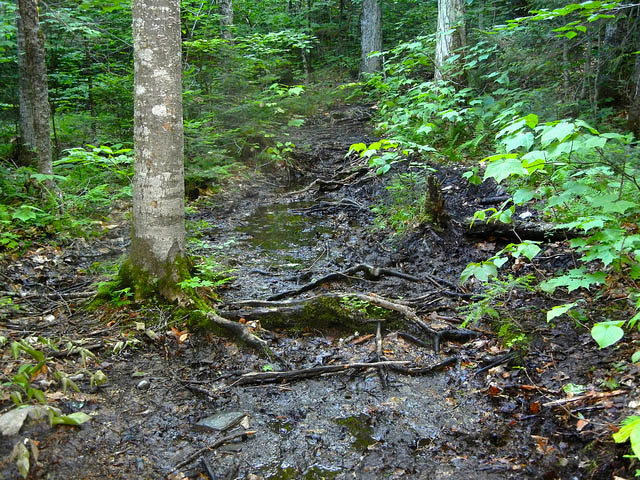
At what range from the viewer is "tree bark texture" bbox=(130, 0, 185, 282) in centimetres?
422

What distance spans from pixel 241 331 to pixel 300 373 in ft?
2.59

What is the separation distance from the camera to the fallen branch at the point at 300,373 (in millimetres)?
3838

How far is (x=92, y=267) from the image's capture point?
235 inches

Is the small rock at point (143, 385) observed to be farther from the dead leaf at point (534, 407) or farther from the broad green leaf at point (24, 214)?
the broad green leaf at point (24, 214)

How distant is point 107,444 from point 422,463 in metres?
2.13

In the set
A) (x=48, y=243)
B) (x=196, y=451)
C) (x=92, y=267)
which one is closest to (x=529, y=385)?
(x=196, y=451)

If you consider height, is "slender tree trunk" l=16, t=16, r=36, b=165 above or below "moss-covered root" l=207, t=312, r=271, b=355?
above

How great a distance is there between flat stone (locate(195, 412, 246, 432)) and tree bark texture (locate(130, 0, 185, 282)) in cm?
173

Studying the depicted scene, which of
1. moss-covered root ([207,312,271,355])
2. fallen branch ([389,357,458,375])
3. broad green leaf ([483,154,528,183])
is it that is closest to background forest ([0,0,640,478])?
broad green leaf ([483,154,528,183])

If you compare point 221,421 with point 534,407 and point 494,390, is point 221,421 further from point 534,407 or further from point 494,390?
point 534,407

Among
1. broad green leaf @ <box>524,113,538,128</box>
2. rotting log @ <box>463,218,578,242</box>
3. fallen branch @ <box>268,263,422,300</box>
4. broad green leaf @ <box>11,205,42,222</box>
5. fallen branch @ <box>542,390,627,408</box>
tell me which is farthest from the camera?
broad green leaf @ <box>11,205,42,222</box>

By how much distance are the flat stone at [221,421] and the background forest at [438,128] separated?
228 centimetres

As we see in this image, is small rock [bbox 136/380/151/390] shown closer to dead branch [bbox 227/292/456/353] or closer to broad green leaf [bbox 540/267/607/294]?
dead branch [bbox 227/292/456/353]

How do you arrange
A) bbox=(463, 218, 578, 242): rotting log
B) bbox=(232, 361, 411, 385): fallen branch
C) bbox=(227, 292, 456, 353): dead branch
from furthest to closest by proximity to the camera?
bbox=(463, 218, 578, 242): rotting log → bbox=(227, 292, 456, 353): dead branch → bbox=(232, 361, 411, 385): fallen branch
